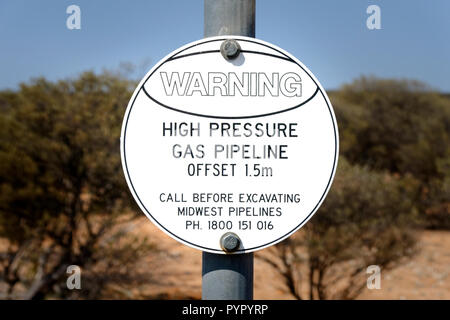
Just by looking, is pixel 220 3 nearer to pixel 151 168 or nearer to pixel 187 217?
pixel 151 168

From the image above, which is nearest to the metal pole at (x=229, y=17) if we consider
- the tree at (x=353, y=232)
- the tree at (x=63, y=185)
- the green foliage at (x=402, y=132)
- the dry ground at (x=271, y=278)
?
the tree at (x=353, y=232)

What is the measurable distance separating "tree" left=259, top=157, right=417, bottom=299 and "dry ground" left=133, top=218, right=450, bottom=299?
0.63 m

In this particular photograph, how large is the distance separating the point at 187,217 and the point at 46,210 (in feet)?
18.0

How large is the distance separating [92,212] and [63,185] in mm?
513

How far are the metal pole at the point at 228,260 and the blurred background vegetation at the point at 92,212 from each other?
475 cm

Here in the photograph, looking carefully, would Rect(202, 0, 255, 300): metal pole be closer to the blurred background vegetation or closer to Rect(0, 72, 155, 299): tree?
the blurred background vegetation

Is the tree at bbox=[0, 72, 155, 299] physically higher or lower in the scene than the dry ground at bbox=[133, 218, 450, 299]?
higher

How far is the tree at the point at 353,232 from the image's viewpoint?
20.2 feet

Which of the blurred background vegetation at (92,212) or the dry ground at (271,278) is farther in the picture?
the dry ground at (271,278)

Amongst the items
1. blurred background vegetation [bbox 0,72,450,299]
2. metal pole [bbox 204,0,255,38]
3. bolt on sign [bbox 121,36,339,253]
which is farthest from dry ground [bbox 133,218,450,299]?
metal pole [bbox 204,0,255,38]

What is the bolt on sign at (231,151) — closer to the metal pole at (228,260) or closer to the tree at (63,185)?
the metal pole at (228,260)

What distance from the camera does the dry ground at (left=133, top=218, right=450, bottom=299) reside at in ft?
25.6

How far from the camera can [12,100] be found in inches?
276
